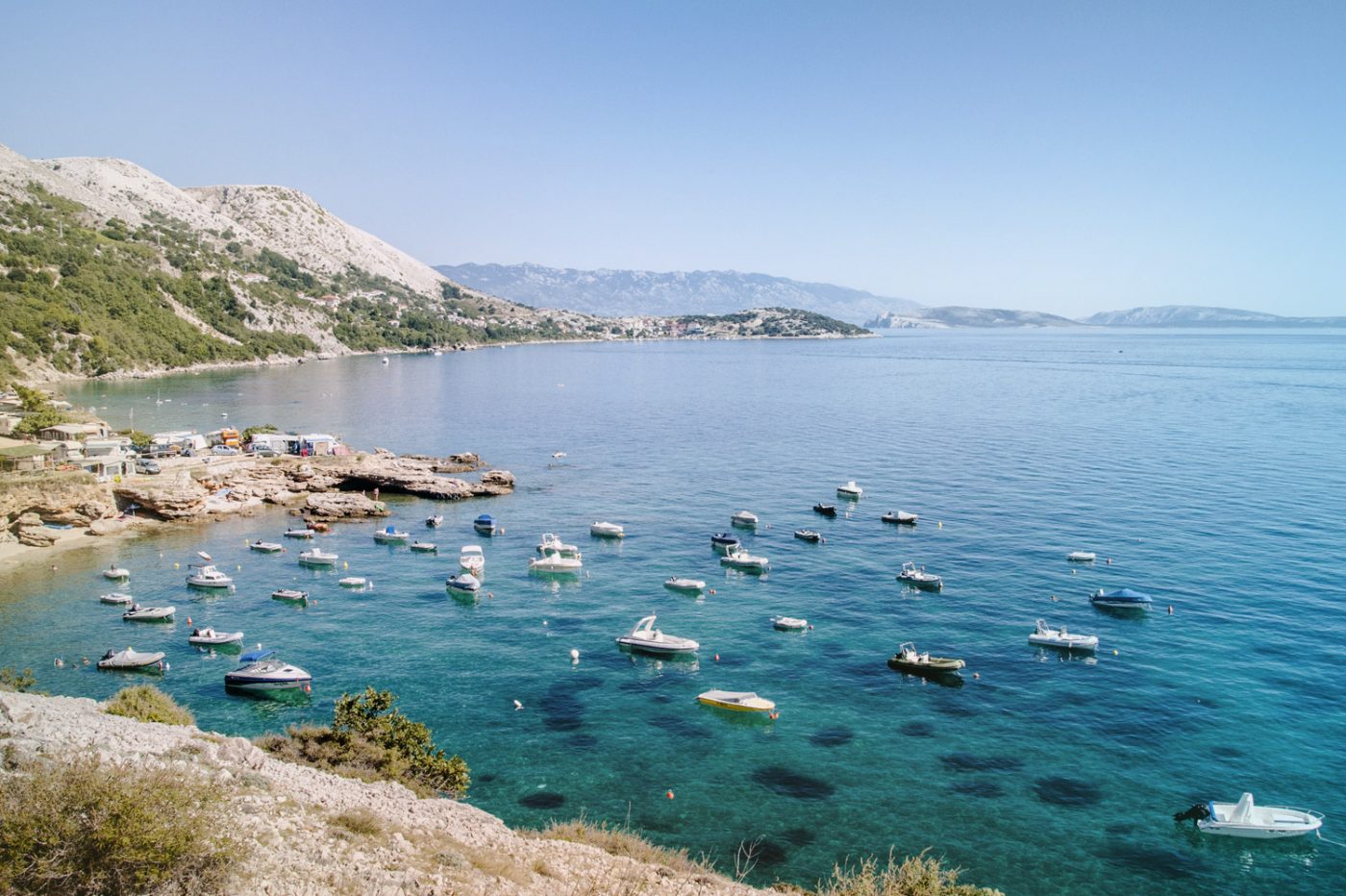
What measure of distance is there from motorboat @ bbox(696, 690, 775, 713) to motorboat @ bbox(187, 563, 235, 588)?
1269 inches

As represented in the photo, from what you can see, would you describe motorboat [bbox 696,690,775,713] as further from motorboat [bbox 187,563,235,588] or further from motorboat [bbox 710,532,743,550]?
motorboat [bbox 187,563,235,588]

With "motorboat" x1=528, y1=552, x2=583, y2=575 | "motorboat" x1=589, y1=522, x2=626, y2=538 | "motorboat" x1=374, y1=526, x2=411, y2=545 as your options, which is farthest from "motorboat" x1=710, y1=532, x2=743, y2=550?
"motorboat" x1=374, y1=526, x2=411, y2=545

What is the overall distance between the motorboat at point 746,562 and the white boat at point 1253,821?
2923 centimetres

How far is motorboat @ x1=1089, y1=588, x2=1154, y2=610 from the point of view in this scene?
4528cm

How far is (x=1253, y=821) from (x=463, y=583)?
39989mm

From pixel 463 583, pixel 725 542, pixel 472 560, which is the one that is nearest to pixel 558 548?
pixel 472 560

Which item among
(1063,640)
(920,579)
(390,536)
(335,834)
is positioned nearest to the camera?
(335,834)

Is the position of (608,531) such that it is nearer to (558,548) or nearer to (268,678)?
(558,548)

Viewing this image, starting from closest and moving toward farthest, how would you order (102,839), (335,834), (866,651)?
1. (102,839)
2. (335,834)
3. (866,651)

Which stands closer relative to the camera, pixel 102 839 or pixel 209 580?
pixel 102 839

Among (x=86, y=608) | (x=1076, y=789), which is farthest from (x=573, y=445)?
(x=1076, y=789)

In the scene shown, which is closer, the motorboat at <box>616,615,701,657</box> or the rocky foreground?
the rocky foreground

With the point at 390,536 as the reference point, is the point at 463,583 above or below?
below

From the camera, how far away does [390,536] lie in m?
60.2
